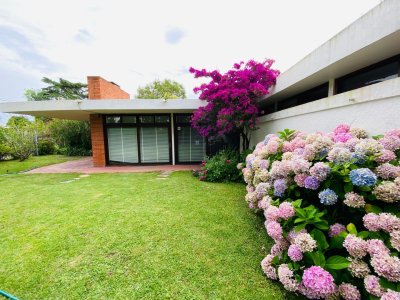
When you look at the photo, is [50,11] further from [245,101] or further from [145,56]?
[145,56]

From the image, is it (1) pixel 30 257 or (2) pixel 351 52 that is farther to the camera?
(2) pixel 351 52

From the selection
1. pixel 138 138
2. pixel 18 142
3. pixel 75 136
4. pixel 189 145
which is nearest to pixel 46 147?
pixel 75 136

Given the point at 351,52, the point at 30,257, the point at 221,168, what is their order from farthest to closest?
the point at 221,168 → the point at 351,52 → the point at 30,257

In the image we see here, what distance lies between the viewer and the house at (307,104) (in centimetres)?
272

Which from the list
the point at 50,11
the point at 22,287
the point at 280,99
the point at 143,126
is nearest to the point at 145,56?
the point at 143,126

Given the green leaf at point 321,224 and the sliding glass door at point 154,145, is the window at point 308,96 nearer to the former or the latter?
the green leaf at point 321,224

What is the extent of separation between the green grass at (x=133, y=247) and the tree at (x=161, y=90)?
79.6 feet

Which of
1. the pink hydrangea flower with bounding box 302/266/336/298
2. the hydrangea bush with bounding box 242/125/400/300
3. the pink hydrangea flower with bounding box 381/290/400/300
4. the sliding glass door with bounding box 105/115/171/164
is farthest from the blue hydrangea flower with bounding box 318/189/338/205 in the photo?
the sliding glass door with bounding box 105/115/171/164

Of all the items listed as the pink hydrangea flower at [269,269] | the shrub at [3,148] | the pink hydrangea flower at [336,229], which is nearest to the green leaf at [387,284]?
the pink hydrangea flower at [336,229]

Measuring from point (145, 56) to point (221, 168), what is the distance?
47.6 feet

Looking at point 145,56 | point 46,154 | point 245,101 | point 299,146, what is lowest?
point 46,154

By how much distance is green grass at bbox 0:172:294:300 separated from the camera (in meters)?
1.95

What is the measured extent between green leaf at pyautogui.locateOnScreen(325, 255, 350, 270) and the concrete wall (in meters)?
2.03

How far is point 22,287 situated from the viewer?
198cm
